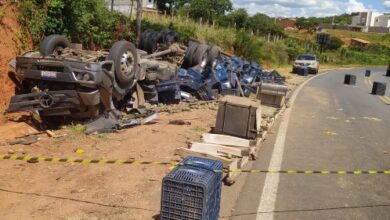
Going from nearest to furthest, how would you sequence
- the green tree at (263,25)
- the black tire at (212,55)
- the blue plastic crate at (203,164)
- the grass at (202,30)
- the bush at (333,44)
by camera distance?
the blue plastic crate at (203,164), the black tire at (212,55), the grass at (202,30), the green tree at (263,25), the bush at (333,44)

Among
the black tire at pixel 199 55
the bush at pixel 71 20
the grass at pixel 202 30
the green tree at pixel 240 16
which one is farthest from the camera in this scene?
the green tree at pixel 240 16

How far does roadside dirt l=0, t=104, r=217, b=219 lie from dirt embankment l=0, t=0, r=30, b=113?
2.08 meters

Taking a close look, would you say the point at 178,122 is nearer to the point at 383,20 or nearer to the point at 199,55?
the point at 199,55

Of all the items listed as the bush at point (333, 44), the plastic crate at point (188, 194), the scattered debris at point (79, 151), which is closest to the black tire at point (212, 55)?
the scattered debris at point (79, 151)

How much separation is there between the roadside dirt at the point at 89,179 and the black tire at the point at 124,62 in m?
1.19

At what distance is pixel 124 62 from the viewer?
10094 millimetres

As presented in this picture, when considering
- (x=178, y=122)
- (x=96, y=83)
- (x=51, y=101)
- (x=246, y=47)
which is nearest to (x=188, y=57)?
(x=178, y=122)

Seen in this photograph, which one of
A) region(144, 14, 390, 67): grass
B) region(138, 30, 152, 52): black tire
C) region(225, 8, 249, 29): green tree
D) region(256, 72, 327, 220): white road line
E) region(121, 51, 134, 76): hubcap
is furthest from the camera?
region(225, 8, 249, 29): green tree

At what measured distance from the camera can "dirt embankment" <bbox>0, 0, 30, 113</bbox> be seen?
404 inches

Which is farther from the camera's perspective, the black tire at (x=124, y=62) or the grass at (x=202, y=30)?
the grass at (x=202, y=30)

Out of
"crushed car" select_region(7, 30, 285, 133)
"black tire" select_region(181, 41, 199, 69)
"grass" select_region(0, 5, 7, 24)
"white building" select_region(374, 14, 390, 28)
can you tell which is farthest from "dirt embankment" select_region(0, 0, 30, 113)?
"white building" select_region(374, 14, 390, 28)

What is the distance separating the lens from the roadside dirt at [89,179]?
5.35 metres

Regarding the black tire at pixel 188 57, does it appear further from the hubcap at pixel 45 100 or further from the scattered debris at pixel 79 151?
the scattered debris at pixel 79 151

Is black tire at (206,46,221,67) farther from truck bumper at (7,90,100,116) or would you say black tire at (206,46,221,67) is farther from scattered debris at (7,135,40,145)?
scattered debris at (7,135,40,145)
